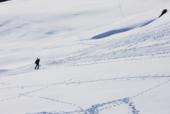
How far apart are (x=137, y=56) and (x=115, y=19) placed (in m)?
17.5

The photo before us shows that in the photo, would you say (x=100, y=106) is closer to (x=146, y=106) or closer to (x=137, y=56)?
(x=146, y=106)

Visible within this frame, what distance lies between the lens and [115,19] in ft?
103

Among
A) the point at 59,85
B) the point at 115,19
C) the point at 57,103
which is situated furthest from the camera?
the point at 115,19

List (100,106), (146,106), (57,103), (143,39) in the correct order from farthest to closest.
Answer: (143,39)
(57,103)
(100,106)
(146,106)

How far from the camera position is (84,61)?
645 inches

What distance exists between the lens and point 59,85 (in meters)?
11.5

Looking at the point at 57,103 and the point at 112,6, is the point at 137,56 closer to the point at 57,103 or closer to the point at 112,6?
the point at 57,103

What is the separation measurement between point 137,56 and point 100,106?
18.6 ft

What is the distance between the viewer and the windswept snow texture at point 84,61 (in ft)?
29.5

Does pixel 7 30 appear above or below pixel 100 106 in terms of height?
below

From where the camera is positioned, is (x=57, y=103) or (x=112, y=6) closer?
(x=57, y=103)

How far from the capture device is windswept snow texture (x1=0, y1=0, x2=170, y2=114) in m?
9.00

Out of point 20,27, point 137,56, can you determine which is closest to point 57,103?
point 137,56

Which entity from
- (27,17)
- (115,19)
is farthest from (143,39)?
(27,17)
